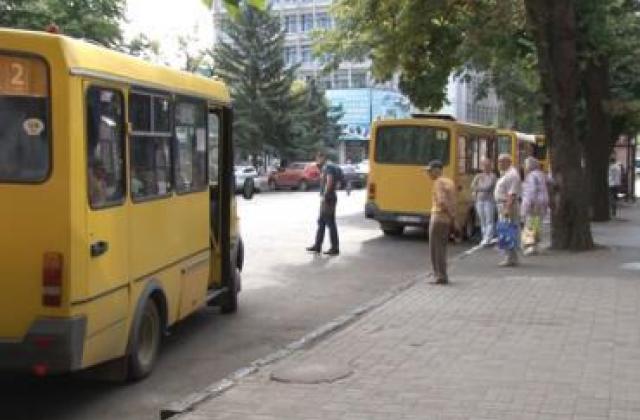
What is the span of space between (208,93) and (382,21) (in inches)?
625

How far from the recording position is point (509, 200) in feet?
52.5

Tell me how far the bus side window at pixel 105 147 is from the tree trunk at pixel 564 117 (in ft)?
39.8

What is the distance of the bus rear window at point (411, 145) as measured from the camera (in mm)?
22359

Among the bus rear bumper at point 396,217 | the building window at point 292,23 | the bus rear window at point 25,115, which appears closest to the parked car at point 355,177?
the bus rear bumper at point 396,217

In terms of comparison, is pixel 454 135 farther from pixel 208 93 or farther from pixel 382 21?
pixel 208 93

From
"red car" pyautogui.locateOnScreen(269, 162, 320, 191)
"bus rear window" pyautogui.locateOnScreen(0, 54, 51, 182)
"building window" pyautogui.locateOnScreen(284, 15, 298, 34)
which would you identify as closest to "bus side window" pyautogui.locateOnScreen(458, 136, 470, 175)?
"bus rear window" pyautogui.locateOnScreen(0, 54, 51, 182)

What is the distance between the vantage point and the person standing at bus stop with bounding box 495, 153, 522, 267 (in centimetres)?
1578

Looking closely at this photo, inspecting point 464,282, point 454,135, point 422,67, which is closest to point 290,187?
point 422,67

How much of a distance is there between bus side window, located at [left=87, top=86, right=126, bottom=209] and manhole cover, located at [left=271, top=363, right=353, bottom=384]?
1786 mm

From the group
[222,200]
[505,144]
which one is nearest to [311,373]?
[222,200]

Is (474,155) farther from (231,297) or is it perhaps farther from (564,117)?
(231,297)

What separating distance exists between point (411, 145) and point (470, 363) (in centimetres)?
1470

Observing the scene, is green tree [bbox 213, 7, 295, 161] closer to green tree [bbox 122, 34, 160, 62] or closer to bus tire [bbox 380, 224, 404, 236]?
green tree [bbox 122, 34, 160, 62]

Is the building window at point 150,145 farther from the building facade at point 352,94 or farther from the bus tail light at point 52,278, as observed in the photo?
the building facade at point 352,94
